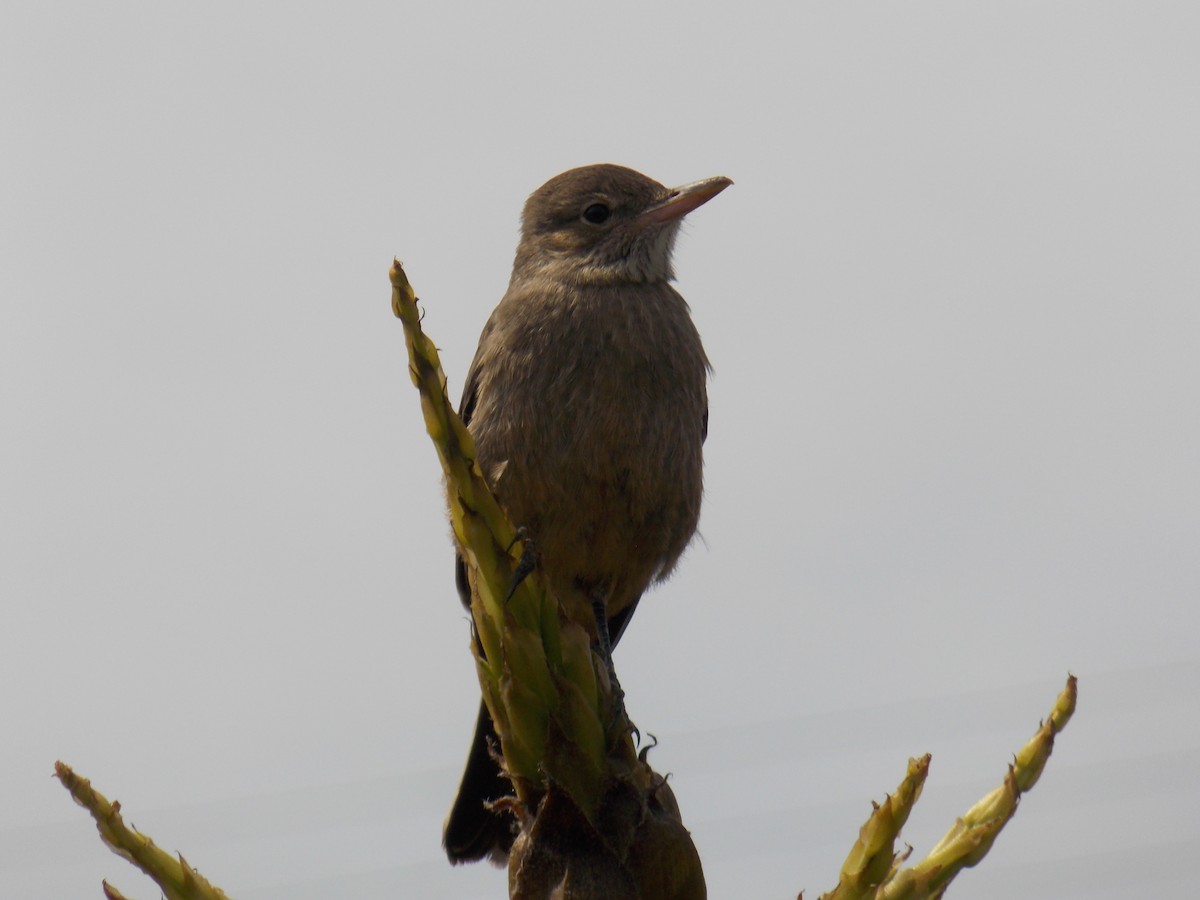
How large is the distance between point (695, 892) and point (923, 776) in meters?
0.43

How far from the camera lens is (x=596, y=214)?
6352mm

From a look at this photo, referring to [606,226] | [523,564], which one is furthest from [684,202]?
[523,564]

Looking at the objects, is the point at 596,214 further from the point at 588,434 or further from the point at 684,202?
the point at 588,434

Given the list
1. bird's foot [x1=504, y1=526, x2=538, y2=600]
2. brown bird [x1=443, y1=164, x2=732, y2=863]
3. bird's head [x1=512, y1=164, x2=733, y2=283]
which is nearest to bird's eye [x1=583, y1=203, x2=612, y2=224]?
bird's head [x1=512, y1=164, x2=733, y2=283]

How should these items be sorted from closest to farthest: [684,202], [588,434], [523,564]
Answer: [523,564] → [588,434] → [684,202]

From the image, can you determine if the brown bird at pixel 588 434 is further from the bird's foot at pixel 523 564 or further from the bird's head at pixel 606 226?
the bird's foot at pixel 523 564

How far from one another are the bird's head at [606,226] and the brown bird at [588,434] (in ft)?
0.16

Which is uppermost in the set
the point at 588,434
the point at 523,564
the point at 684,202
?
the point at 684,202

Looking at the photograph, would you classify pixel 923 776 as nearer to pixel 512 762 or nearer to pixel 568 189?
pixel 512 762

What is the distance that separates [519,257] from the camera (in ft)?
21.6

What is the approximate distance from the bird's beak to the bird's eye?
0.19 meters

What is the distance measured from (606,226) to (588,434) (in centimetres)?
138

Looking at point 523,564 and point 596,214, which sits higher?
point 596,214

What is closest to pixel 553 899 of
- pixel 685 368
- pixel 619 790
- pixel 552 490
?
pixel 619 790
